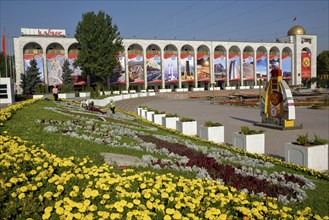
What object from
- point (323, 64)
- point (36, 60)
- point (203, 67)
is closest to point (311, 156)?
point (36, 60)

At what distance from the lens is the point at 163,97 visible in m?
59.1

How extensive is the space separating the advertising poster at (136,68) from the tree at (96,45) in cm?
1069

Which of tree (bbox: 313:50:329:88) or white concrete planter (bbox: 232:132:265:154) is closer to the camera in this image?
white concrete planter (bbox: 232:132:265:154)

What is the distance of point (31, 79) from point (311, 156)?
51.8m

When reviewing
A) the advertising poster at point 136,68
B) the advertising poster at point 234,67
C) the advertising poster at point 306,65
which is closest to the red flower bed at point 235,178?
the advertising poster at point 136,68

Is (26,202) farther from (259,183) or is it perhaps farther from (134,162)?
(259,183)

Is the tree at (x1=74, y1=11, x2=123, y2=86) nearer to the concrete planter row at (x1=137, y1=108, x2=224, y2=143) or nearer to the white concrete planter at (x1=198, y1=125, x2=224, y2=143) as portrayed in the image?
the concrete planter row at (x1=137, y1=108, x2=224, y2=143)

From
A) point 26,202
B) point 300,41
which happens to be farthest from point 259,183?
point 300,41

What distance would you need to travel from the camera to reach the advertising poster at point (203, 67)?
72069 millimetres

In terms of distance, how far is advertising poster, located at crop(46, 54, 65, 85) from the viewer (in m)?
57.0

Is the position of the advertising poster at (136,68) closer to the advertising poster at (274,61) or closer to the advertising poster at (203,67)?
the advertising poster at (203,67)

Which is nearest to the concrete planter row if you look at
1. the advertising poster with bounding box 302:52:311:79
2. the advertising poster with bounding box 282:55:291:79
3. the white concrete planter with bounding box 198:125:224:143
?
the white concrete planter with bounding box 198:125:224:143

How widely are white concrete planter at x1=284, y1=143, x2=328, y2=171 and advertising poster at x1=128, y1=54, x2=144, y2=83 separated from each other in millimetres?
56172

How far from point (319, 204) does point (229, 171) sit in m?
2.23
